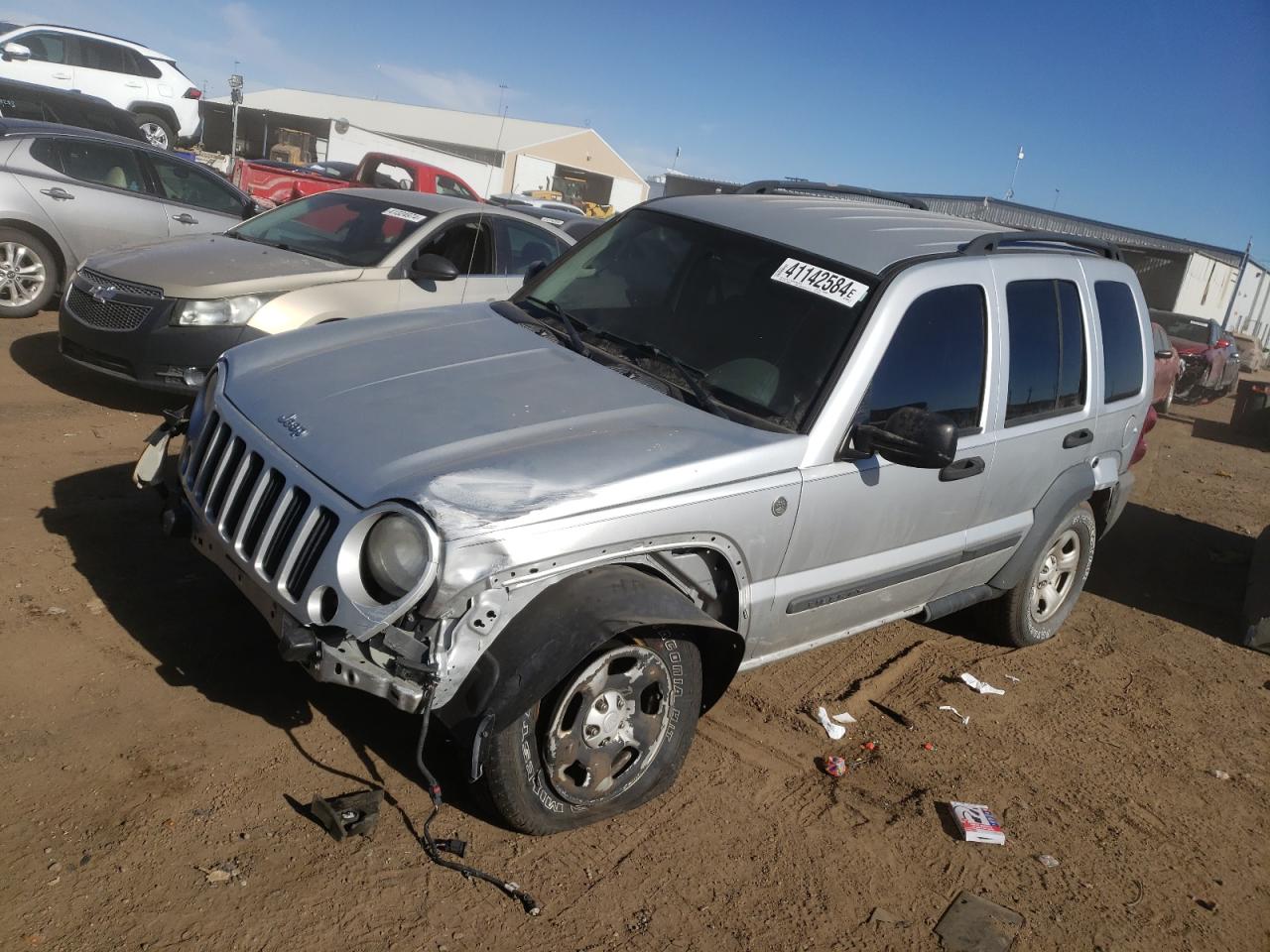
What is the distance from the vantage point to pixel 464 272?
26.0 feet

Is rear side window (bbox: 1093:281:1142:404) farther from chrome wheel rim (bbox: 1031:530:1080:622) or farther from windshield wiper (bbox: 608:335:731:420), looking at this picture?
windshield wiper (bbox: 608:335:731:420)

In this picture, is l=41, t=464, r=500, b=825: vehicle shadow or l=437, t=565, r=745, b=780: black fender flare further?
l=41, t=464, r=500, b=825: vehicle shadow

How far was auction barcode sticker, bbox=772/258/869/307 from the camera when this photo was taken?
4.15m

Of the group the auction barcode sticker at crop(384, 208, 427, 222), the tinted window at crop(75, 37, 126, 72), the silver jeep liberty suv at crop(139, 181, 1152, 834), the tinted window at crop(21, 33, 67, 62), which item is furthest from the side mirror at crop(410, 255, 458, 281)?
the tinted window at crop(75, 37, 126, 72)

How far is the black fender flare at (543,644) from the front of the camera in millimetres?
3008

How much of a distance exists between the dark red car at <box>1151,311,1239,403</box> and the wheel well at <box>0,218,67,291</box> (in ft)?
58.6

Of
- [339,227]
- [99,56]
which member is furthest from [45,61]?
[339,227]

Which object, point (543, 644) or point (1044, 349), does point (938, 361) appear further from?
point (543, 644)

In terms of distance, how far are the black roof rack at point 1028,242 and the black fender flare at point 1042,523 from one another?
44.2 inches

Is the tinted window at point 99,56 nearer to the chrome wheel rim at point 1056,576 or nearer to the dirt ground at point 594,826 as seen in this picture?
the dirt ground at point 594,826

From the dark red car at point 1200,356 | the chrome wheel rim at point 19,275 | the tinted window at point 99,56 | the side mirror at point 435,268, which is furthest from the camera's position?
the dark red car at point 1200,356

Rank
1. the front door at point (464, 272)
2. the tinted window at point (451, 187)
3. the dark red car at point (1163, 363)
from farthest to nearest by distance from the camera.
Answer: the tinted window at point (451, 187) → the dark red car at point (1163, 363) → the front door at point (464, 272)

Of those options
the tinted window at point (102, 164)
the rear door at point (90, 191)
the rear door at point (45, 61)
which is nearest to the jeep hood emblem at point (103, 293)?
the rear door at point (90, 191)

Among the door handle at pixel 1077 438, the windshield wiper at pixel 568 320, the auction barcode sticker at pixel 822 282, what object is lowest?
the door handle at pixel 1077 438
